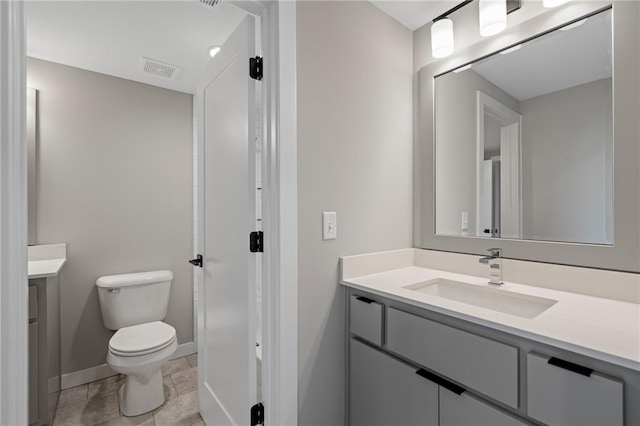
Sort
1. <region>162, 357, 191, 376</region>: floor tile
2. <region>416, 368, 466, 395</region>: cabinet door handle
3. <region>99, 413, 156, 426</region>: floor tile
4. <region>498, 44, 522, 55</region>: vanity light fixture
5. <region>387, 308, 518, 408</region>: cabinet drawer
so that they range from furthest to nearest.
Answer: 1. <region>162, 357, 191, 376</region>: floor tile
2. <region>99, 413, 156, 426</region>: floor tile
3. <region>498, 44, 522, 55</region>: vanity light fixture
4. <region>416, 368, 466, 395</region>: cabinet door handle
5. <region>387, 308, 518, 408</region>: cabinet drawer

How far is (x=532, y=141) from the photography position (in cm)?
139

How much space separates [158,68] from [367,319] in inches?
88.3

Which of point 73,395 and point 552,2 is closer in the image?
point 552,2

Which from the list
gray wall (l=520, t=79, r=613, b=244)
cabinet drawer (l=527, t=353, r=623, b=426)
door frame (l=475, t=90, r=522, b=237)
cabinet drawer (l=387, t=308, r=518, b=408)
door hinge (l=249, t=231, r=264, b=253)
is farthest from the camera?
door frame (l=475, t=90, r=522, b=237)

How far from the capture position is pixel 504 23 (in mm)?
1351

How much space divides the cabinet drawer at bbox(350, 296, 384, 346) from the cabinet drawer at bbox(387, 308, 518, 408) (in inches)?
1.9

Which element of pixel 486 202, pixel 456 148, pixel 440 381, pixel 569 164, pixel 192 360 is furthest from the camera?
pixel 192 360

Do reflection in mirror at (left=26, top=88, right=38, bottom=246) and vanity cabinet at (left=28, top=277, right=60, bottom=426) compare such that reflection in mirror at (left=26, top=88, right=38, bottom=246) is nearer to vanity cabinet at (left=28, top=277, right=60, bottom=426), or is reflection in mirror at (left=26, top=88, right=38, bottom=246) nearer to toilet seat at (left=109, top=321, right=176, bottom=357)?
vanity cabinet at (left=28, top=277, right=60, bottom=426)

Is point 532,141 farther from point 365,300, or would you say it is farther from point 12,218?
point 12,218

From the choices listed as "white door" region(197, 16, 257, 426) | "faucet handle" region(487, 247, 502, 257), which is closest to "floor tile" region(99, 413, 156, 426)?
"white door" region(197, 16, 257, 426)

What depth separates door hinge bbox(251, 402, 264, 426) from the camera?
130 centimetres

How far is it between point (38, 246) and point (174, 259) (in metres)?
0.86

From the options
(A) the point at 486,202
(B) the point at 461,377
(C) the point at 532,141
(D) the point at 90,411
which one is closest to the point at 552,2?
(C) the point at 532,141

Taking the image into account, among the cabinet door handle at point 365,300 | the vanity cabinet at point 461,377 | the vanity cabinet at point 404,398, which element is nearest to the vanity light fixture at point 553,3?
the vanity cabinet at point 461,377
